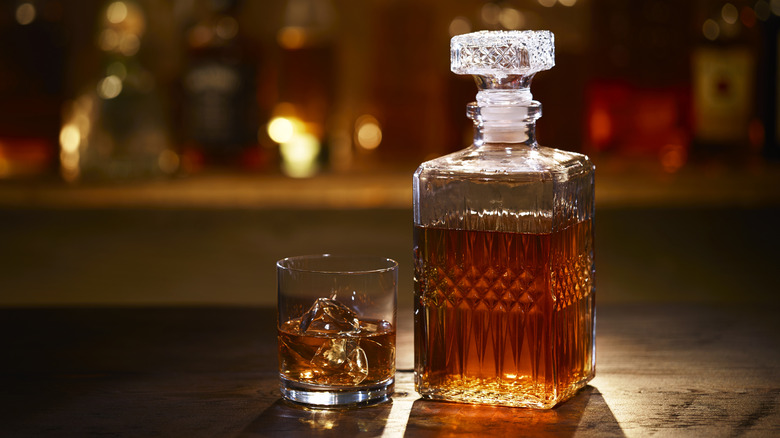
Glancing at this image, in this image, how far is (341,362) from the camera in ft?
2.85

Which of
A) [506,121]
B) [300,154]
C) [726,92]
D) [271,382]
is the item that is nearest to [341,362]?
[271,382]

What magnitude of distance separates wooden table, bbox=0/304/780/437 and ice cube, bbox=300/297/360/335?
0.06 meters

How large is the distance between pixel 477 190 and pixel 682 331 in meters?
0.42

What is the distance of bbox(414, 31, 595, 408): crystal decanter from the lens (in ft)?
2.85

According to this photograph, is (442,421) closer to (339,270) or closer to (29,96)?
(339,270)

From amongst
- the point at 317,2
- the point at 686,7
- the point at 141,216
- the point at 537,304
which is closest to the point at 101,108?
the point at 141,216

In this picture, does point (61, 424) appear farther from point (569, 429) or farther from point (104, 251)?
point (104, 251)

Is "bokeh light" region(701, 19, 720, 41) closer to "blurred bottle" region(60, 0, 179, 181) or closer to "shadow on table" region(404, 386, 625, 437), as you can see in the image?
"blurred bottle" region(60, 0, 179, 181)

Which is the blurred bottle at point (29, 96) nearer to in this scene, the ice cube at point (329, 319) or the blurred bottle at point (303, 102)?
the blurred bottle at point (303, 102)

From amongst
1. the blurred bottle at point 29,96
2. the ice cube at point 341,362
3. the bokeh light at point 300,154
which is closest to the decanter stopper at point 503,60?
the ice cube at point 341,362

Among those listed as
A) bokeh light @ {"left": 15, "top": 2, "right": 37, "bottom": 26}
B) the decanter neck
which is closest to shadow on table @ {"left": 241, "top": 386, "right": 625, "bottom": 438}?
the decanter neck

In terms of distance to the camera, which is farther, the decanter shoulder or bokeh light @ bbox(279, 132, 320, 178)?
bokeh light @ bbox(279, 132, 320, 178)

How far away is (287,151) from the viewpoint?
1.83 metres

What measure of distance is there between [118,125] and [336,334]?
3.28 feet
